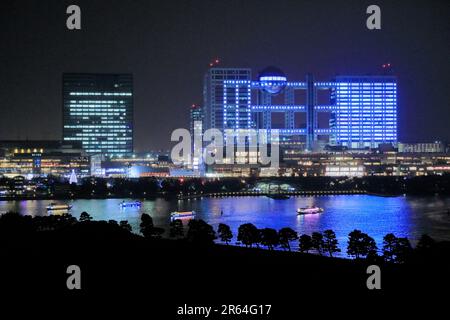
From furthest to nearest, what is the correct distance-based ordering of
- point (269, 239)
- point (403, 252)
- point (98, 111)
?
point (98, 111) → point (269, 239) → point (403, 252)

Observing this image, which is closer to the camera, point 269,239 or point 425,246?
point 425,246

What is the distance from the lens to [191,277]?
8969mm

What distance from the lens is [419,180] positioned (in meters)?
35.4

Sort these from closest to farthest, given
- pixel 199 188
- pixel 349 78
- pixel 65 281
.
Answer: pixel 65 281 → pixel 199 188 → pixel 349 78

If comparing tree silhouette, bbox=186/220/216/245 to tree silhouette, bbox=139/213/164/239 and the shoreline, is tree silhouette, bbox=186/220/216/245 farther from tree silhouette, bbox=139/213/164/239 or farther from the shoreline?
the shoreline

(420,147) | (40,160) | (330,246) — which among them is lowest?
(330,246)

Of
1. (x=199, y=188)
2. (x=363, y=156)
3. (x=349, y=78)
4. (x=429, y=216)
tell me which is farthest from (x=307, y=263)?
(x=349, y=78)

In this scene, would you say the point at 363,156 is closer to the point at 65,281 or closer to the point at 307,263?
the point at 307,263

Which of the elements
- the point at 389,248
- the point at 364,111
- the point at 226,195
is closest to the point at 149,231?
the point at 389,248

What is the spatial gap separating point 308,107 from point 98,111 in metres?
17.3

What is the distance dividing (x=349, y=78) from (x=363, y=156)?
9.03 meters

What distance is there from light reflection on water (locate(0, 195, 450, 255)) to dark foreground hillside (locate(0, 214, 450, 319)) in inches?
164

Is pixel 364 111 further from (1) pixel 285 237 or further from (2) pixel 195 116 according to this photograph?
(1) pixel 285 237

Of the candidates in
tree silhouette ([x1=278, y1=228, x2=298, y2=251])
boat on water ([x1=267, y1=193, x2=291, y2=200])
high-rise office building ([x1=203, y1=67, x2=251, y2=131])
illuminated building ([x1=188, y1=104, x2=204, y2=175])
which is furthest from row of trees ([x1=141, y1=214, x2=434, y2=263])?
high-rise office building ([x1=203, y1=67, x2=251, y2=131])
